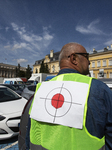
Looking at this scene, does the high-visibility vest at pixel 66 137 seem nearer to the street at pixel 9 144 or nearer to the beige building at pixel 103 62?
the street at pixel 9 144

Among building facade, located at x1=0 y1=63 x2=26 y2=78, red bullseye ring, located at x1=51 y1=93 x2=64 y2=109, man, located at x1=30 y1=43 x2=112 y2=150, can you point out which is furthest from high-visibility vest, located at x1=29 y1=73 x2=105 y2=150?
building facade, located at x1=0 y1=63 x2=26 y2=78

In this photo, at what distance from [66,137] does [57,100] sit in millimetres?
297

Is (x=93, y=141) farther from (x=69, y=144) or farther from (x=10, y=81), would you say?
(x=10, y=81)

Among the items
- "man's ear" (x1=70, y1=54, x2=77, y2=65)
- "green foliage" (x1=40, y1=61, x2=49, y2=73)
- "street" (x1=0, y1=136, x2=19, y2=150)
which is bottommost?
"street" (x1=0, y1=136, x2=19, y2=150)

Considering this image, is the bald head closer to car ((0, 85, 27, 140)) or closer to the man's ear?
the man's ear

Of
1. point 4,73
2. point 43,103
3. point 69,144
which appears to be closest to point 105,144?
point 69,144

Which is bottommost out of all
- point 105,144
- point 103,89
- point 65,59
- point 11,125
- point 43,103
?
point 11,125

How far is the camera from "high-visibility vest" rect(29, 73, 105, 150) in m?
0.83

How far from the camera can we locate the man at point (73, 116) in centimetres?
84

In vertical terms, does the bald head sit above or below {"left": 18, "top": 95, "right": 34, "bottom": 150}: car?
above

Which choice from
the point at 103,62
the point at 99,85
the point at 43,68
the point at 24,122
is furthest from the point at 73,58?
the point at 43,68

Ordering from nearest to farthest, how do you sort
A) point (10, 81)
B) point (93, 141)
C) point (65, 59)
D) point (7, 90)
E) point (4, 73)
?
point (93, 141) → point (65, 59) → point (7, 90) → point (10, 81) → point (4, 73)

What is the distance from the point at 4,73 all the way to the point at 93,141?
9726cm

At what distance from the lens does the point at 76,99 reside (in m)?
0.90
